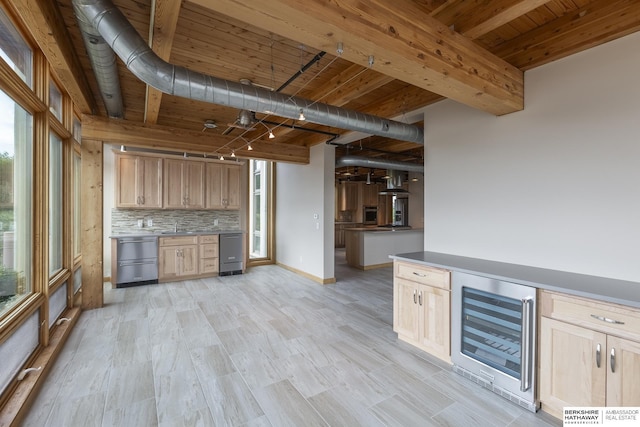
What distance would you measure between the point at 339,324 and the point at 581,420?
2.22 m

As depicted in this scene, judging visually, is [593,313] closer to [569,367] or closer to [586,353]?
[586,353]

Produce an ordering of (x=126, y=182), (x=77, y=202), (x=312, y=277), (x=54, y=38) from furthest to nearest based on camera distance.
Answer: (x=312, y=277), (x=126, y=182), (x=77, y=202), (x=54, y=38)

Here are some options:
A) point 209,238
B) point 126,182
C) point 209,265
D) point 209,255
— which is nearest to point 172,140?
point 126,182

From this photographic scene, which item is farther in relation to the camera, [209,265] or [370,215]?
[370,215]

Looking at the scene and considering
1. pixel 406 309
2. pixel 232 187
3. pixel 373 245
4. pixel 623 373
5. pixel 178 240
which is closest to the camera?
pixel 623 373

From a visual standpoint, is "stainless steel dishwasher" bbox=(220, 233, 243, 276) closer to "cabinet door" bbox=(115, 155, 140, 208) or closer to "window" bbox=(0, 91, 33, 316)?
"cabinet door" bbox=(115, 155, 140, 208)

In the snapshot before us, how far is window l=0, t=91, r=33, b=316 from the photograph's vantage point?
206 centimetres

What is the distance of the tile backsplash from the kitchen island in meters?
2.83

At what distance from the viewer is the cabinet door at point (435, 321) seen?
2588 millimetres

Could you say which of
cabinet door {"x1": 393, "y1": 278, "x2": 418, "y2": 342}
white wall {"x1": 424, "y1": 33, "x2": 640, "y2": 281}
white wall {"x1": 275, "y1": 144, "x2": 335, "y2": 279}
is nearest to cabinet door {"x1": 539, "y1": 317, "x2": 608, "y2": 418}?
white wall {"x1": 424, "y1": 33, "x2": 640, "y2": 281}

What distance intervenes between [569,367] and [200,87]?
3389 mm

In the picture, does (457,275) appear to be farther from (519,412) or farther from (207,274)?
(207,274)

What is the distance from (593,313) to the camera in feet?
5.79

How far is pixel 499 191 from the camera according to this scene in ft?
9.12
